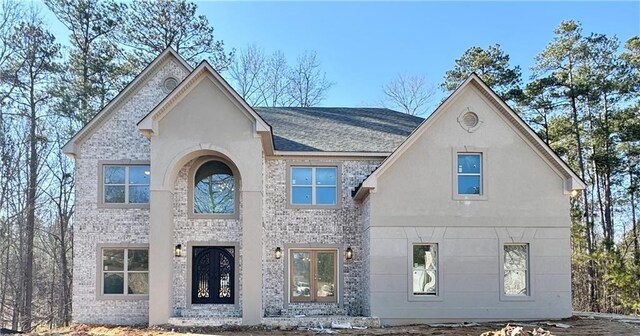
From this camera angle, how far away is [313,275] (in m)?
14.8

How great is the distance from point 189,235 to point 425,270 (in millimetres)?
6477

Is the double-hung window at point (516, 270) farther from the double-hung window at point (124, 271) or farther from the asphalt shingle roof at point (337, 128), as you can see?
the double-hung window at point (124, 271)

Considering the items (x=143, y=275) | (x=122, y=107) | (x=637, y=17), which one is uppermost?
(x=637, y=17)

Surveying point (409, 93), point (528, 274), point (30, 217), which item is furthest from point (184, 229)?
point (409, 93)

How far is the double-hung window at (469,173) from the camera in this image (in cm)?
1393

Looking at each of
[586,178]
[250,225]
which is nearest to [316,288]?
[250,225]

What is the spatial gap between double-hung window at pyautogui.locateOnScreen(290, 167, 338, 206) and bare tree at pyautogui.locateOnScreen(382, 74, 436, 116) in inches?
698

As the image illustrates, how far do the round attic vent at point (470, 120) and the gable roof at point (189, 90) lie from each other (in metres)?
5.30

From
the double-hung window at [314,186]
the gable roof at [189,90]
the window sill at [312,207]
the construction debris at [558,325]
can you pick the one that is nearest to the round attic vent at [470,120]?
the double-hung window at [314,186]

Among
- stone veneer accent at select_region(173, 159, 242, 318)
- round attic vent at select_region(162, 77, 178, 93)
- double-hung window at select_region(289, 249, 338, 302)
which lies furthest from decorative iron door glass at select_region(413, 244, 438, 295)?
round attic vent at select_region(162, 77, 178, 93)

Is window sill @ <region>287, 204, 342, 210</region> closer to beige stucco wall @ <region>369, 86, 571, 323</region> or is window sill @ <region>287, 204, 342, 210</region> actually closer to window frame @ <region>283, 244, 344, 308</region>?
window frame @ <region>283, 244, 344, 308</region>

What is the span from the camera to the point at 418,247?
13742 mm

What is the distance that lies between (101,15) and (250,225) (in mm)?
16529

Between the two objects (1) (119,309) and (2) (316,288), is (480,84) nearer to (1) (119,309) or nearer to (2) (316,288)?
(2) (316,288)
